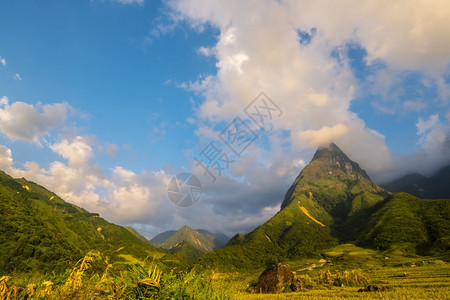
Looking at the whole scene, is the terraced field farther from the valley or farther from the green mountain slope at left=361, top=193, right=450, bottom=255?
the green mountain slope at left=361, top=193, right=450, bottom=255

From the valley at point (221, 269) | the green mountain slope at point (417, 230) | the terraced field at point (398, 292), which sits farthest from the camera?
the green mountain slope at point (417, 230)

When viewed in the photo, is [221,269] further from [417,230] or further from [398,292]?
[417,230]

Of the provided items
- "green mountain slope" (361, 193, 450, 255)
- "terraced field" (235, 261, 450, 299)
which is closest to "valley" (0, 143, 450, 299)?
"terraced field" (235, 261, 450, 299)

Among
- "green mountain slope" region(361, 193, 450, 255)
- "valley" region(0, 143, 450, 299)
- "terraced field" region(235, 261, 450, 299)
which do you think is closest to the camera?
"valley" region(0, 143, 450, 299)

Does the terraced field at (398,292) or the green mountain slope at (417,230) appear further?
the green mountain slope at (417,230)

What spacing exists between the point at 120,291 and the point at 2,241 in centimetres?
13439

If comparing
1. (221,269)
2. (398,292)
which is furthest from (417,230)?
(398,292)

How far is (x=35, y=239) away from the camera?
340 ft

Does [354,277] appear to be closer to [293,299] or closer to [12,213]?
[293,299]

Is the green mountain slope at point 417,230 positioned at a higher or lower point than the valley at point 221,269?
higher

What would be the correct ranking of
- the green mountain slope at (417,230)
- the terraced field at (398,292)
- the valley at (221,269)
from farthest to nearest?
1. the green mountain slope at (417,230)
2. the terraced field at (398,292)
3. the valley at (221,269)

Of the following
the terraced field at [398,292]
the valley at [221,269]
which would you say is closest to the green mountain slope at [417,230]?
the valley at [221,269]

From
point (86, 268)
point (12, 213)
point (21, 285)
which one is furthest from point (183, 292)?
point (12, 213)

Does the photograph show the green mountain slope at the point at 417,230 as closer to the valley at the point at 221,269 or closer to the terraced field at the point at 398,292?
the valley at the point at 221,269
